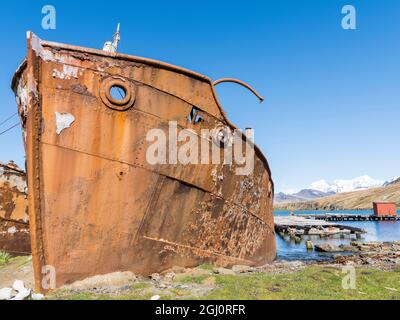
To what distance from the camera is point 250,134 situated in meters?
8.45

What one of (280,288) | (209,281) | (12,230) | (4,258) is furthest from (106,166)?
(12,230)

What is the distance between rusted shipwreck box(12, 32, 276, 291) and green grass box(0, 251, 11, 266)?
6148 mm

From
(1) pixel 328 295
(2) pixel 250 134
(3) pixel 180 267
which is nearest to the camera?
(1) pixel 328 295

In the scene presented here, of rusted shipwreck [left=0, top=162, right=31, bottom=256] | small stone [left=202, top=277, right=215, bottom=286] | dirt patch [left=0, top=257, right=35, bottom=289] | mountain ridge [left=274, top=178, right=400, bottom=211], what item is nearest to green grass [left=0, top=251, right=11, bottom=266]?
rusted shipwreck [left=0, top=162, right=31, bottom=256]

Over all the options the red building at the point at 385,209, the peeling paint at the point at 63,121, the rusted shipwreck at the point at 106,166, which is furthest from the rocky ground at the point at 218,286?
the red building at the point at 385,209

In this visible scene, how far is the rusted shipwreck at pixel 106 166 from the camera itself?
5.48 m

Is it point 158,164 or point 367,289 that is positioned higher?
point 158,164

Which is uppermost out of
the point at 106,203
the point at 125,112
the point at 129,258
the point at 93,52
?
the point at 93,52

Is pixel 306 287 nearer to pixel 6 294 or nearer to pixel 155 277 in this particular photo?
pixel 155 277

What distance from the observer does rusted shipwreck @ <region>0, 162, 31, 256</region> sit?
1094 centimetres

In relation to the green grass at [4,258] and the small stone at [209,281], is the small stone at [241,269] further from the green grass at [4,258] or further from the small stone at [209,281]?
the green grass at [4,258]
